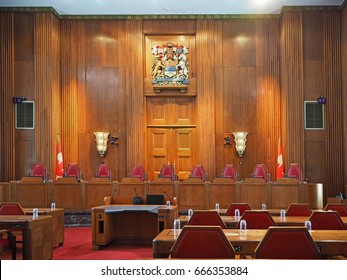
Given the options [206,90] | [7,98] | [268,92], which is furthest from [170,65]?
[7,98]

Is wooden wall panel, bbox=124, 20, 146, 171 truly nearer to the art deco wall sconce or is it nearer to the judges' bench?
the art deco wall sconce

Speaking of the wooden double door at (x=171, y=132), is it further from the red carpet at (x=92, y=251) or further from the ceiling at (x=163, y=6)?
the red carpet at (x=92, y=251)

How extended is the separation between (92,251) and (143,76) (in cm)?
729

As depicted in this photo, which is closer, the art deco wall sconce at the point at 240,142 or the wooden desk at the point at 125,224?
the wooden desk at the point at 125,224

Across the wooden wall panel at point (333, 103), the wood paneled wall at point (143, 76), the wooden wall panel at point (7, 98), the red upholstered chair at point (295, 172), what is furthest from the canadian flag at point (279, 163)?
the wooden wall panel at point (7, 98)

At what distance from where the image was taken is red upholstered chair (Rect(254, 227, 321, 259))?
330 cm

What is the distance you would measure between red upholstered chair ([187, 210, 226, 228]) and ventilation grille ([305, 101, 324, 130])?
860cm

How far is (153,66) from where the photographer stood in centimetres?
1384

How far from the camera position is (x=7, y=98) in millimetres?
13008

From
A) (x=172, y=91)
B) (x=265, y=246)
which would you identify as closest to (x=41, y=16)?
(x=172, y=91)

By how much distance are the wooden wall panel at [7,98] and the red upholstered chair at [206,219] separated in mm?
8984

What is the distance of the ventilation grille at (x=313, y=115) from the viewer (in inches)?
512

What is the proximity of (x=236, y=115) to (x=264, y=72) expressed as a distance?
1.39m

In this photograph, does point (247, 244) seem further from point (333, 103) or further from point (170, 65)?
point (170, 65)
